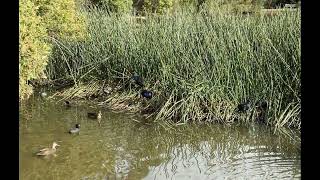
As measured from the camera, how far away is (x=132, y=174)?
5020mm

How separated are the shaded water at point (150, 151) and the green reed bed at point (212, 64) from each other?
1.38 ft

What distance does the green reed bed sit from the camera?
6781 mm

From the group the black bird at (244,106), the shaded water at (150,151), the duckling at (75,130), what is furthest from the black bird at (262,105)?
the duckling at (75,130)

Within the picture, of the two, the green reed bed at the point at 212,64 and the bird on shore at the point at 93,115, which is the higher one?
the green reed bed at the point at 212,64

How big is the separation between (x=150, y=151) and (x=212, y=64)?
2.13 meters

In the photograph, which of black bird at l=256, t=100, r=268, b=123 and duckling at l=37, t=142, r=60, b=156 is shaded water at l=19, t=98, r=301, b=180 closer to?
duckling at l=37, t=142, r=60, b=156

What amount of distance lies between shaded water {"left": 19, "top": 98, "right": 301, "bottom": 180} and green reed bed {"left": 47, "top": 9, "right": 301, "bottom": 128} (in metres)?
0.42

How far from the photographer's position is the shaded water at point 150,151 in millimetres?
5047

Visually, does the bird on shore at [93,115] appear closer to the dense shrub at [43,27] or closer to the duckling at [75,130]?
the duckling at [75,130]

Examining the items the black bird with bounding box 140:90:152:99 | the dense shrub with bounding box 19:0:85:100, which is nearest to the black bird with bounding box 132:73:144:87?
the black bird with bounding box 140:90:152:99
